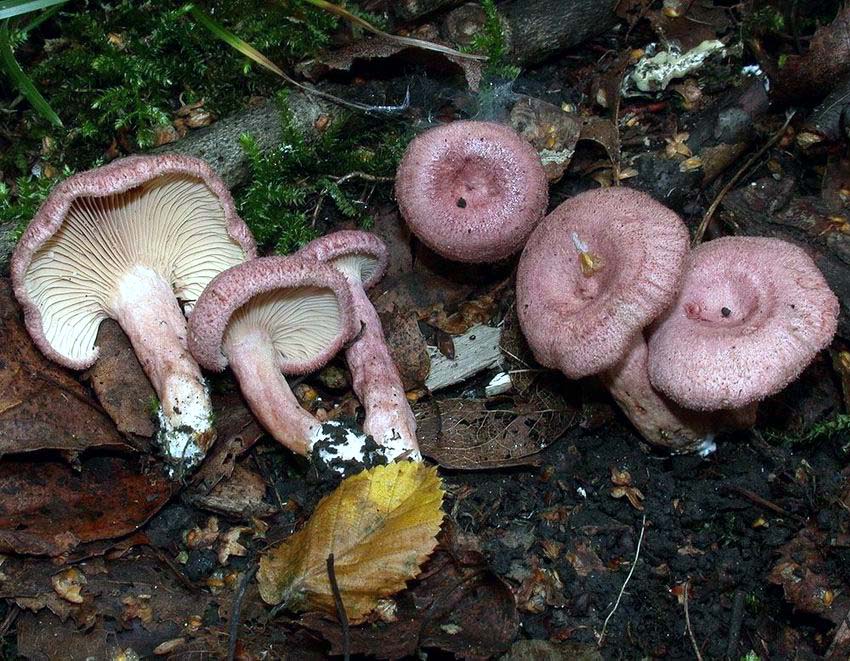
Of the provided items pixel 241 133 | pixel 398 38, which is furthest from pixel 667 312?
pixel 241 133

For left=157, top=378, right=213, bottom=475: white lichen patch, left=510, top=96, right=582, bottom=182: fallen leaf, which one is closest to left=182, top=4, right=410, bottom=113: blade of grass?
left=510, top=96, right=582, bottom=182: fallen leaf

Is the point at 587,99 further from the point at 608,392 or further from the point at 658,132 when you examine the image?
the point at 608,392

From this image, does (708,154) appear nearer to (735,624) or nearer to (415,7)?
(415,7)

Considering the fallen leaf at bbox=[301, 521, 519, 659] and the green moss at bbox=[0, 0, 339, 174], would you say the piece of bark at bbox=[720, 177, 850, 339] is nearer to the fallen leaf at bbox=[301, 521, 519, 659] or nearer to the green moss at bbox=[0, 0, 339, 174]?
the fallen leaf at bbox=[301, 521, 519, 659]

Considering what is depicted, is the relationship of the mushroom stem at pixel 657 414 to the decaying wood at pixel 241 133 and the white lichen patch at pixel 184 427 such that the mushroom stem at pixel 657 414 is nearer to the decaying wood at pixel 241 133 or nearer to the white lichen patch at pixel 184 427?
the white lichen patch at pixel 184 427

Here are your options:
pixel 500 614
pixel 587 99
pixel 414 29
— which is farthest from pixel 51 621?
pixel 587 99
